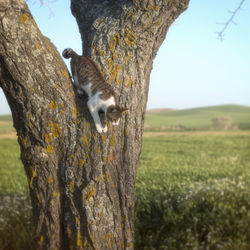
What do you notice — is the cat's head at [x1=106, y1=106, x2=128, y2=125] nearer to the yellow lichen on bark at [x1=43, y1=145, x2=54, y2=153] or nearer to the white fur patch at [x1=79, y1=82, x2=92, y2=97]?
the white fur patch at [x1=79, y1=82, x2=92, y2=97]

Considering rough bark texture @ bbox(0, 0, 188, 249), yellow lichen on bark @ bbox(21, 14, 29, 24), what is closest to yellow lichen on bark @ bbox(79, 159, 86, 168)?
rough bark texture @ bbox(0, 0, 188, 249)

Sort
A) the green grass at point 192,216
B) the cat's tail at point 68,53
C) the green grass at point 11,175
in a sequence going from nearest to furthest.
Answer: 1. the cat's tail at point 68,53
2. the green grass at point 192,216
3. the green grass at point 11,175

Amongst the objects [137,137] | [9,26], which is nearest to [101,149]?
[137,137]

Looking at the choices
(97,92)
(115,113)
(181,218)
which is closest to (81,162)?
(115,113)

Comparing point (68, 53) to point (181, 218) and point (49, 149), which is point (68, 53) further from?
point (181, 218)

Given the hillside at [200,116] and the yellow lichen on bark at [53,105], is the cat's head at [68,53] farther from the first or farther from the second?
the hillside at [200,116]

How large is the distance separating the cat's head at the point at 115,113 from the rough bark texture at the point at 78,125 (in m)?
0.09

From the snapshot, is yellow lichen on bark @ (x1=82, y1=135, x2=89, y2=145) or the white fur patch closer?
yellow lichen on bark @ (x1=82, y1=135, x2=89, y2=145)

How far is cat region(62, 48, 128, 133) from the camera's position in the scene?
3.67m

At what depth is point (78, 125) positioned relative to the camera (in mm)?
3594

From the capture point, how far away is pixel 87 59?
3.87 meters

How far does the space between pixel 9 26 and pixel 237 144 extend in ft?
64.2

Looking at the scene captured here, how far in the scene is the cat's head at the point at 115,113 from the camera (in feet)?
12.0

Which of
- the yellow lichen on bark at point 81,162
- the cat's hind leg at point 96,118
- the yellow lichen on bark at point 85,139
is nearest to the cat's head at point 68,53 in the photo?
the cat's hind leg at point 96,118
